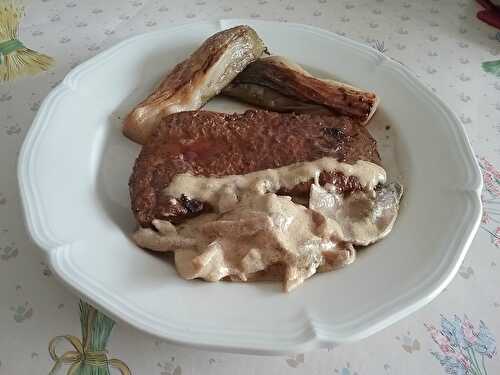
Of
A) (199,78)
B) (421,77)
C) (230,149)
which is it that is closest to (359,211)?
(230,149)

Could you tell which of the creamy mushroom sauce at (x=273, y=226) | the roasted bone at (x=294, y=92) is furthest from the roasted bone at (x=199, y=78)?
the creamy mushroom sauce at (x=273, y=226)

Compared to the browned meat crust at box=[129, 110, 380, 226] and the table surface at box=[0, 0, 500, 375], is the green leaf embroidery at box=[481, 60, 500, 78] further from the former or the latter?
the browned meat crust at box=[129, 110, 380, 226]

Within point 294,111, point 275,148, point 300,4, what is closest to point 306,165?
point 275,148

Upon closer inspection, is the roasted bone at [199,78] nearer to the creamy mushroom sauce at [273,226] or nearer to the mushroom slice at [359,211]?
the creamy mushroom sauce at [273,226]

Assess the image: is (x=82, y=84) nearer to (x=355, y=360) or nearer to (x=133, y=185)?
(x=133, y=185)

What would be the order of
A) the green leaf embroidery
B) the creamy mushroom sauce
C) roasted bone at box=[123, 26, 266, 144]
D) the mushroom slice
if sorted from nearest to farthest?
the creamy mushroom sauce, the mushroom slice, roasted bone at box=[123, 26, 266, 144], the green leaf embroidery

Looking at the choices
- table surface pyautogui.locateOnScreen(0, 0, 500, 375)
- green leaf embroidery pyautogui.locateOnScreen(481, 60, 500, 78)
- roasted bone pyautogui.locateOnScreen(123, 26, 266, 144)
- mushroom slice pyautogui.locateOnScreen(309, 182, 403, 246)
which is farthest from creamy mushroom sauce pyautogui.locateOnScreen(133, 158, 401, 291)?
green leaf embroidery pyautogui.locateOnScreen(481, 60, 500, 78)

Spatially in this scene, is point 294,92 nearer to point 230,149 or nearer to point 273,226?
point 230,149
